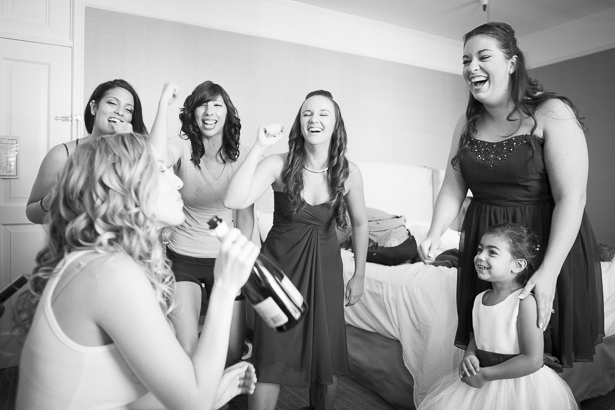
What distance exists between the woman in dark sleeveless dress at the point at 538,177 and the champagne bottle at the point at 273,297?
0.72 meters

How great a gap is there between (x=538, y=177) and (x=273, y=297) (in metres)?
1.02

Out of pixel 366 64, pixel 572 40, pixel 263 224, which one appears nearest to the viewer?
pixel 263 224

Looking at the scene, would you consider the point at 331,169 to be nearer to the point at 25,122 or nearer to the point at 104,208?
the point at 104,208

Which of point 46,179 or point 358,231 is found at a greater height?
point 46,179

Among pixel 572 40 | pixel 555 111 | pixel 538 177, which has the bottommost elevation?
pixel 538 177

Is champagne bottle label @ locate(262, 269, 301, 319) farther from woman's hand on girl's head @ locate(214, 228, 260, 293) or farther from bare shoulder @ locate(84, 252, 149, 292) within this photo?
bare shoulder @ locate(84, 252, 149, 292)

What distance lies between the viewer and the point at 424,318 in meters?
2.38

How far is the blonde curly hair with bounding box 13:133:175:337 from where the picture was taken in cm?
103

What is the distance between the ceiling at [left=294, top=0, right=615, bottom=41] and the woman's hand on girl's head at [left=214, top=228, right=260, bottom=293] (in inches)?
149

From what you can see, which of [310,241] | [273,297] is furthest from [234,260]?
[310,241]

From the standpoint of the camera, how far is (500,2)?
4359mm

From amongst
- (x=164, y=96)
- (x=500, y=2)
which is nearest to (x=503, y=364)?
(x=164, y=96)

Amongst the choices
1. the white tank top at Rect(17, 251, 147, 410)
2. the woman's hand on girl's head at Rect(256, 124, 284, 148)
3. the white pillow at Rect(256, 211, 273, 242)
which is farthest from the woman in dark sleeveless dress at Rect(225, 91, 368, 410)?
the white pillow at Rect(256, 211, 273, 242)

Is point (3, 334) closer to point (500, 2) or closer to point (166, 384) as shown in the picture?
point (166, 384)
